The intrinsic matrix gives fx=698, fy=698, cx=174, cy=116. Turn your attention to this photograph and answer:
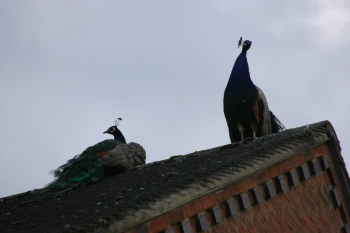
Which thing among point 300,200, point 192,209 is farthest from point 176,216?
point 300,200

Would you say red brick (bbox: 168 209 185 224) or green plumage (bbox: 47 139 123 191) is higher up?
green plumage (bbox: 47 139 123 191)

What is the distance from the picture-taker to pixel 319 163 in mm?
9055

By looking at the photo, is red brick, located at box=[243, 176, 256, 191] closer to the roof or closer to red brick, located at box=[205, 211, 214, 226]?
the roof

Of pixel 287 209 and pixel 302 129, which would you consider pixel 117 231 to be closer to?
pixel 287 209

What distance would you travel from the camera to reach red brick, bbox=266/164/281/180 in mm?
7980

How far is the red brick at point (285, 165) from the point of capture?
822 cm

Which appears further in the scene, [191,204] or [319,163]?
[319,163]

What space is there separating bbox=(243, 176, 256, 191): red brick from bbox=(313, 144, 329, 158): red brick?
1.60 meters

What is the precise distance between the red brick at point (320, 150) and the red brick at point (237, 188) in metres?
1.87

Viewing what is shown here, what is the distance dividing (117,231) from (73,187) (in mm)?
4068

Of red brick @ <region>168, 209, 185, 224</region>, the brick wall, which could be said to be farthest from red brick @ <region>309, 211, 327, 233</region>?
red brick @ <region>168, 209, 185, 224</region>

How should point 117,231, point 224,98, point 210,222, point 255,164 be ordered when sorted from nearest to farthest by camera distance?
1. point 117,231
2. point 210,222
3. point 255,164
4. point 224,98

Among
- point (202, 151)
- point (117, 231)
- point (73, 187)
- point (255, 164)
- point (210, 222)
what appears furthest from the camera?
point (202, 151)

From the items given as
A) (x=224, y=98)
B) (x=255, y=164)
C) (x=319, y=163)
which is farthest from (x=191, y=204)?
(x=224, y=98)
